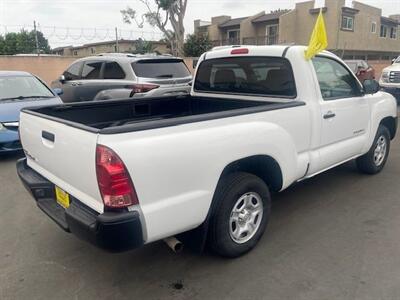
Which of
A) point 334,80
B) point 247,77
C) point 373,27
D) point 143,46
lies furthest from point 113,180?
point 373,27

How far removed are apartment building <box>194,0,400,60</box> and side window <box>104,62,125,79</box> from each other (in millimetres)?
23567

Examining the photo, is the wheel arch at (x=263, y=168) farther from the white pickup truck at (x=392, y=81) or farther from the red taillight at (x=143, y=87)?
the white pickup truck at (x=392, y=81)

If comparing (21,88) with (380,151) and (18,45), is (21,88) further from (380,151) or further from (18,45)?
(18,45)

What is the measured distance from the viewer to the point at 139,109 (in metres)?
4.31

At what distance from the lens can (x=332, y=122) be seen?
390cm

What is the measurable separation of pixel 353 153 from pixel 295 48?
158 centimetres

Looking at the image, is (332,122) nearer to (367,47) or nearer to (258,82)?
(258,82)

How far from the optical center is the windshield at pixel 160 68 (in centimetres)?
771

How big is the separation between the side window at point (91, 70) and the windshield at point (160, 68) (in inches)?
56.3

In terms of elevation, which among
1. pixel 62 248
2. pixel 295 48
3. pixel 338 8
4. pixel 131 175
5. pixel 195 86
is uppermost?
pixel 338 8

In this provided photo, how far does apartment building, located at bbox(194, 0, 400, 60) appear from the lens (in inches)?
1207

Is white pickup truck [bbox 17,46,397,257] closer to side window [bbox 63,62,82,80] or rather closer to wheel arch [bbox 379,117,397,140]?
wheel arch [bbox 379,117,397,140]

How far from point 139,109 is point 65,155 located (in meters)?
1.81

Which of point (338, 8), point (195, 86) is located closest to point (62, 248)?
point (195, 86)
